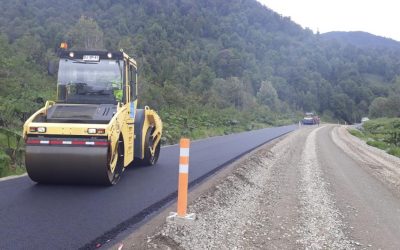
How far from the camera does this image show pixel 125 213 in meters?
6.89

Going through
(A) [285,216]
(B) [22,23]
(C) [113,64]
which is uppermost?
(B) [22,23]

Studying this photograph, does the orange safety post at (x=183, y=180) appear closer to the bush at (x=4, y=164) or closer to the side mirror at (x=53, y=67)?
the side mirror at (x=53, y=67)

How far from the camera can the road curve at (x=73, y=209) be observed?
5.51 metres

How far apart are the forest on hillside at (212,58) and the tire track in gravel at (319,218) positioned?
65.4 feet

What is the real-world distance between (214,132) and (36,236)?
1060 inches

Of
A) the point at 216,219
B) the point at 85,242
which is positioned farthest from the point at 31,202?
the point at 216,219

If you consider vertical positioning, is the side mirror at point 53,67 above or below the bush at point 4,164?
above

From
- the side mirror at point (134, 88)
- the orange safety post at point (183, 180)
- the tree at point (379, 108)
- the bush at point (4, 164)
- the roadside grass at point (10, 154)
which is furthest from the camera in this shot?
the tree at point (379, 108)

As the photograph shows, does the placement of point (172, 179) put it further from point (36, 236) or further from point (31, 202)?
point (36, 236)

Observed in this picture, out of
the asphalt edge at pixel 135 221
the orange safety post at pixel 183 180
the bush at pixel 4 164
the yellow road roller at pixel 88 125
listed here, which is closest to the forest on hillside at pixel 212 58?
the bush at pixel 4 164

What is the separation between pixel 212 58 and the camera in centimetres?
13212

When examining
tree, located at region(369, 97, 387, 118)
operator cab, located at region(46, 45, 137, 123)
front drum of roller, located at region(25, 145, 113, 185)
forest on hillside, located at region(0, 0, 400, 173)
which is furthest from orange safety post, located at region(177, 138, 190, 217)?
tree, located at region(369, 97, 387, 118)

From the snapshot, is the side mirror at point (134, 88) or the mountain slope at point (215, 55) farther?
the mountain slope at point (215, 55)

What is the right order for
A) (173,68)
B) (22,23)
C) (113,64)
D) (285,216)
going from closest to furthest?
1. (285,216)
2. (113,64)
3. (22,23)
4. (173,68)
